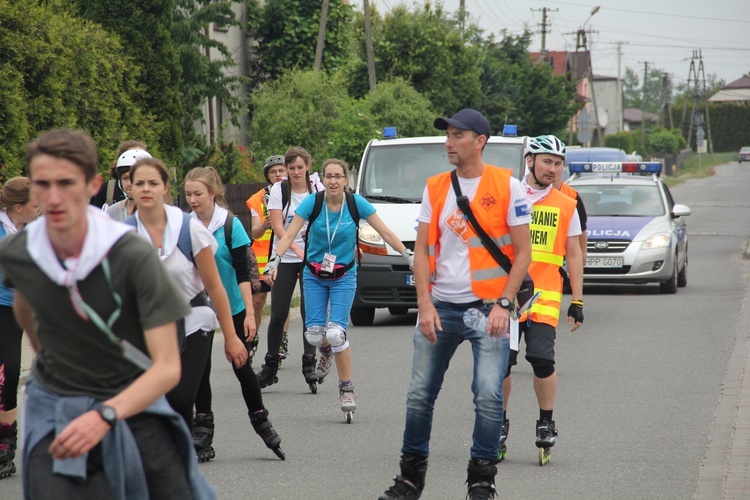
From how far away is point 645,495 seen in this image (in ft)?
19.8

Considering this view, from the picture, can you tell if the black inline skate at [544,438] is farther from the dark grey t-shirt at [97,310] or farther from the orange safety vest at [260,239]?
the orange safety vest at [260,239]

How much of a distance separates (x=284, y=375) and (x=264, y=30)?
1036 inches

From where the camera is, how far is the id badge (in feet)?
27.5

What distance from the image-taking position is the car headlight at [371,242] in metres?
13.3

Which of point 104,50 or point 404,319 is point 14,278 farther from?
point 104,50

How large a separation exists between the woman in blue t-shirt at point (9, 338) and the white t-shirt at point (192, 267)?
4.75 feet

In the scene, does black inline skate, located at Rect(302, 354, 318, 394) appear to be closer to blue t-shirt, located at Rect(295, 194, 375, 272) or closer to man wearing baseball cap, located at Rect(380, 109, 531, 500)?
blue t-shirt, located at Rect(295, 194, 375, 272)

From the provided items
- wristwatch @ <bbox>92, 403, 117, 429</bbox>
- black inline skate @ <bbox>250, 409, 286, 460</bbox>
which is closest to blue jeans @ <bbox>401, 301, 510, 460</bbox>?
black inline skate @ <bbox>250, 409, 286, 460</bbox>

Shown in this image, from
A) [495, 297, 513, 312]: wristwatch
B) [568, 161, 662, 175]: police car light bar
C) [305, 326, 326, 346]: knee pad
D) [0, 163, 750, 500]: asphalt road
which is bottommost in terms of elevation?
[0, 163, 750, 500]: asphalt road

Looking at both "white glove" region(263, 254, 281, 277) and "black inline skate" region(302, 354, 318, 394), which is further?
"black inline skate" region(302, 354, 318, 394)

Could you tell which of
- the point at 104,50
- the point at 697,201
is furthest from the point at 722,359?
the point at 697,201

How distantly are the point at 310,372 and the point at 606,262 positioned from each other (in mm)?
8245

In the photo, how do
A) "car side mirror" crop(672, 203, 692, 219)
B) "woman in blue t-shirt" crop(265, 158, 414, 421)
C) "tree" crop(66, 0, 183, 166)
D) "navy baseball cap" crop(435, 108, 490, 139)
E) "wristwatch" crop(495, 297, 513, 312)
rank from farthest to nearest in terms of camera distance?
"tree" crop(66, 0, 183, 166)
"car side mirror" crop(672, 203, 692, 219)
"woman in blue t-shirt" crop(265, 158, 414, 421)
"navy baseball cap" crop(435, 108, 490, 139)
"wristwatch" crop(495, 297, 513, 312)

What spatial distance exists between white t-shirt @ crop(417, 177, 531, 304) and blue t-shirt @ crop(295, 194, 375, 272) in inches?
116
